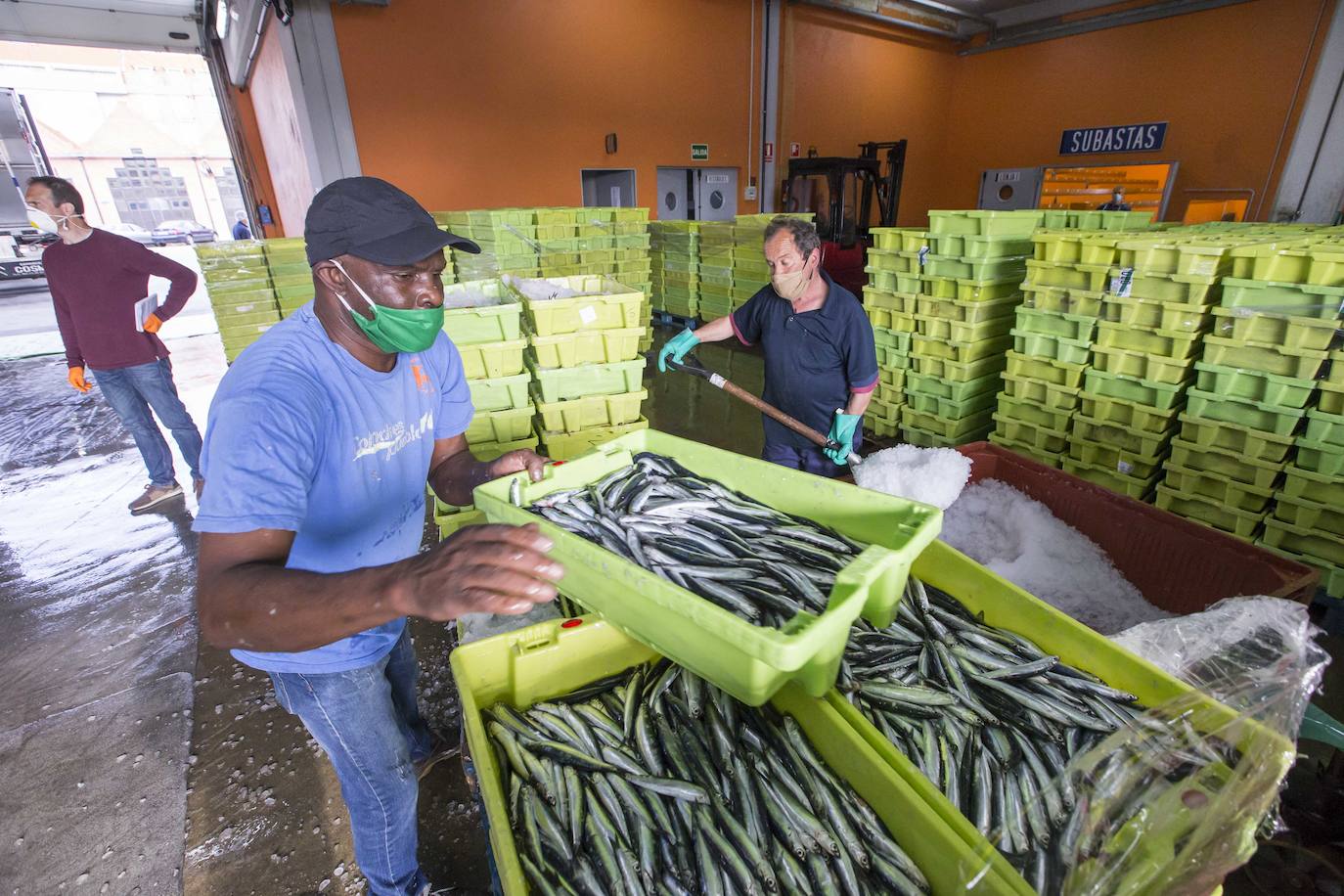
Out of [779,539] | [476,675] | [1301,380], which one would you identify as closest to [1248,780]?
[779,539]

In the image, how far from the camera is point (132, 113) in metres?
37.8

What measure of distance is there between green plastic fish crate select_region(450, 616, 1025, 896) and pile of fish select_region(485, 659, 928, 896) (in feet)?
0.15

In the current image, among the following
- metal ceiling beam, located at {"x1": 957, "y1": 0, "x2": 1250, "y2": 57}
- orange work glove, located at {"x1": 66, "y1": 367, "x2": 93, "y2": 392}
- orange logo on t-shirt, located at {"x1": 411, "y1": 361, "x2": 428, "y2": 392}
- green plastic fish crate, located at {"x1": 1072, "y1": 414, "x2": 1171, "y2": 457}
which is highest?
metal ceiling beam, located at {"x1": 957, "y1": 0, "x2": 1250, "y2": 57}

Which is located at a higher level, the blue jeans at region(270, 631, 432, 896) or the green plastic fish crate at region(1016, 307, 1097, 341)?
the green plastic fish crate at region(1016, 307, 1097, 341)

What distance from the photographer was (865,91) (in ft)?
49.5

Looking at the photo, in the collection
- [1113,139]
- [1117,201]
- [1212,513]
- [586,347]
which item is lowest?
[1212,513]

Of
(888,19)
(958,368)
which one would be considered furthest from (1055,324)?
(888,19)

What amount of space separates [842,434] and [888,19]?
15327mm

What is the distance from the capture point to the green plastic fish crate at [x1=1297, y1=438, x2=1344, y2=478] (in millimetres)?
3477

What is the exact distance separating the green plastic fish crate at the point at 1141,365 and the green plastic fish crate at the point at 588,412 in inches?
137

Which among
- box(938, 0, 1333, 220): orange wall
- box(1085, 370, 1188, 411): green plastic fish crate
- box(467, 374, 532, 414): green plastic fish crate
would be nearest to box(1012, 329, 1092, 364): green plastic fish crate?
box(1085, 370, 1188, 411): green plastic fish crate

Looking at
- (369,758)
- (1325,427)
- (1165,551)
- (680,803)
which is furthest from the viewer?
(1325,427)

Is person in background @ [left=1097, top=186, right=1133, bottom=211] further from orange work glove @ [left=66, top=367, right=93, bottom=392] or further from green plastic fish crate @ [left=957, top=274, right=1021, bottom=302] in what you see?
orange work glove @ [left=66, top=367, right=93, bottom=392]

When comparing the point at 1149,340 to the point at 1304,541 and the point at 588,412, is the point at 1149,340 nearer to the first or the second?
the point at 1304,541
